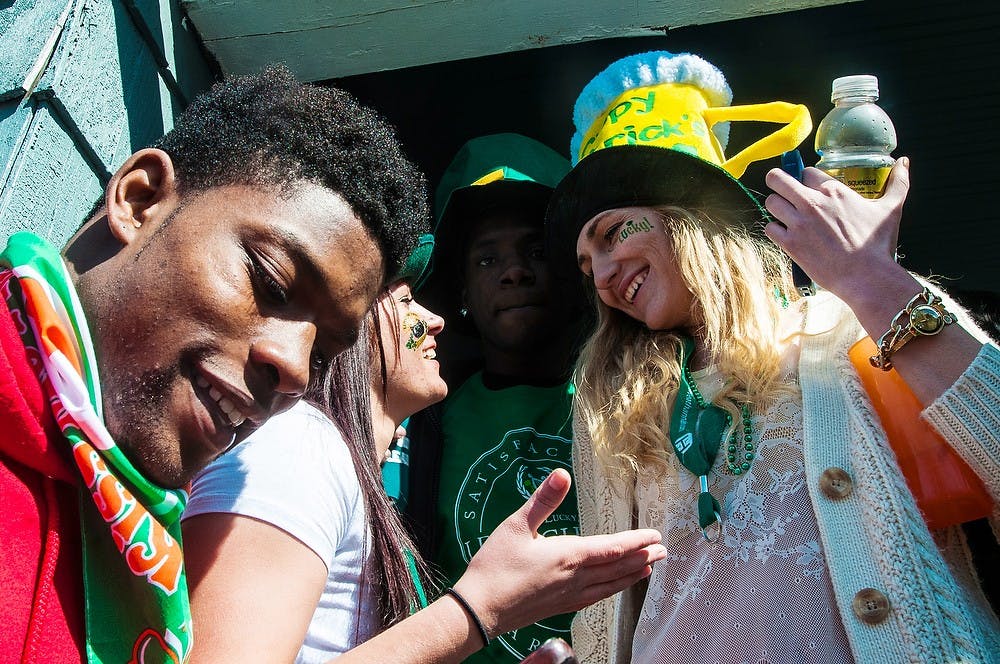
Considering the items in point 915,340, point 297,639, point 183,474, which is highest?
point 183,474

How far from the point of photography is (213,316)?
1437mm

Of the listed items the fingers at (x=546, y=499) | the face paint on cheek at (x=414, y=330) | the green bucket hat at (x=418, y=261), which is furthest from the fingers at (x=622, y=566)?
the green bucket hat at (x=418, y=261)

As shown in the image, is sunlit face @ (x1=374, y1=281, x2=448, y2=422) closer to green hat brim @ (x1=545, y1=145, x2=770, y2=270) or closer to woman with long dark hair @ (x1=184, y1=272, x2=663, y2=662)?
woman with long dark hair @ (x1=184, y1=272, x2=663, y2=662)

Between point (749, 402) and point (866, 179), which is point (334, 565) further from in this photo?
point (866, 179)

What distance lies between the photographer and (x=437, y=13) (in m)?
2.90

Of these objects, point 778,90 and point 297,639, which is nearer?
point 297,639

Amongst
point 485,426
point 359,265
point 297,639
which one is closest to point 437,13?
point 485,426

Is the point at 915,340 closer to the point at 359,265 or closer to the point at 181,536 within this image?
the point at 359,265

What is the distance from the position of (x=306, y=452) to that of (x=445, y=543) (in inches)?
29.6

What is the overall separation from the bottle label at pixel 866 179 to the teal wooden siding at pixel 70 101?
1.76m

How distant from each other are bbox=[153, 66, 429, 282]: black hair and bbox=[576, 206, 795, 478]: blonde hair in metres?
0.67

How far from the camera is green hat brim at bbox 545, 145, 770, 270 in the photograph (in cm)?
249

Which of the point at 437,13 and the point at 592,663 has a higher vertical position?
the point at 437,13

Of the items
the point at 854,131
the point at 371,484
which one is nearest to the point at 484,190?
the point at 854,131
